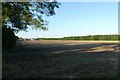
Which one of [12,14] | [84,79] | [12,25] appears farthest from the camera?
[12,25]

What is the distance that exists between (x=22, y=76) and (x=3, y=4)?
7.90m

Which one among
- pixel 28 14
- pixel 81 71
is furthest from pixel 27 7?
pixel 81 71

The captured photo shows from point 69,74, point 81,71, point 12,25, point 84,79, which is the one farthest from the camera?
point 12,25

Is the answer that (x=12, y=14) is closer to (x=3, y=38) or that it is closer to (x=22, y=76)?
(x=3, y=38)

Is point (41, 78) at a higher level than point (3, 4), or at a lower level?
lower

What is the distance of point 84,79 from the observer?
1121 centimetres

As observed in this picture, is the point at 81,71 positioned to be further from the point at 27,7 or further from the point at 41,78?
the point at 27,7

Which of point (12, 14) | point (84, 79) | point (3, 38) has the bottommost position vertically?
point (84, 79)

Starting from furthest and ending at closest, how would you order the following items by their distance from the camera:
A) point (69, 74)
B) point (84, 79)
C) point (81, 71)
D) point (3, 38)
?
point (3, 38) → point (81, 71) → point (69, 74) → point (84, 79)

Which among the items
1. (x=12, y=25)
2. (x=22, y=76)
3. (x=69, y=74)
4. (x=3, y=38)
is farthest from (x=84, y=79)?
(x=3, y=38)

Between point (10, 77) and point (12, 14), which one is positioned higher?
point (12, 14)

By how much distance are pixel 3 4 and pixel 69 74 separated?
8106 mm

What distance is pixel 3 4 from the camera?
726 inches

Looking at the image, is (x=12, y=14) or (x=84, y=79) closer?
(x=84, y=79)
